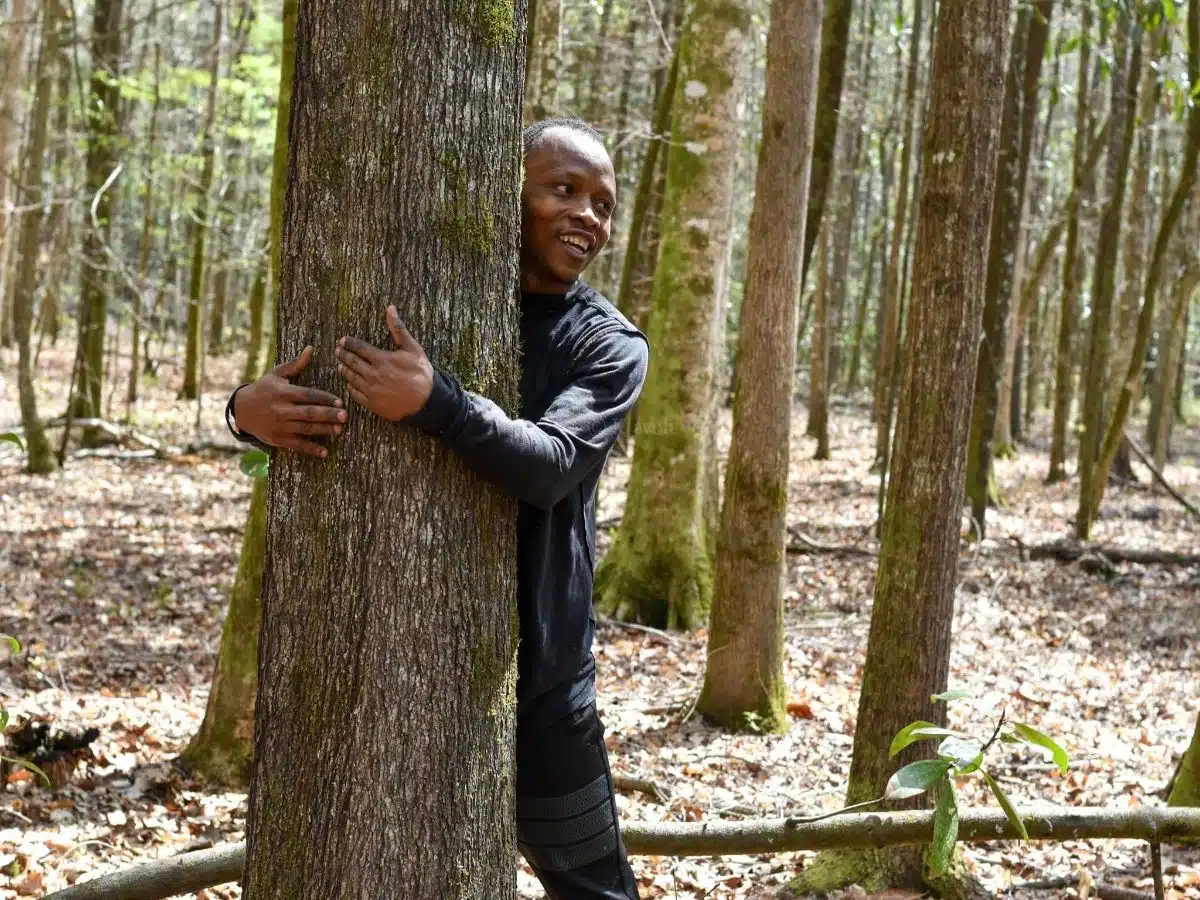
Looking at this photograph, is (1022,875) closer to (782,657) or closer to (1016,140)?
(782,657)

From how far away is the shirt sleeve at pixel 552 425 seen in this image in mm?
2238

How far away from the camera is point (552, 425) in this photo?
8.06ft

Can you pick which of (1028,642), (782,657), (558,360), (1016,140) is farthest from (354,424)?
(1016,140)

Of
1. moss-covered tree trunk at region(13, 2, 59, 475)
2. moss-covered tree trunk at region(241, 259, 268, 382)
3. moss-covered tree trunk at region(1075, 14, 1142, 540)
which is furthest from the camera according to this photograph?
moss-covered tree trunk at region(241, 259, 268, 382)

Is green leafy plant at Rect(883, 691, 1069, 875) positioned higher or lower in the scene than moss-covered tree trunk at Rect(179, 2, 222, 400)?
lower

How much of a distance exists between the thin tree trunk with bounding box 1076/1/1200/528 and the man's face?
729 cm

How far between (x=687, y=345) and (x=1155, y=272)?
192 inches

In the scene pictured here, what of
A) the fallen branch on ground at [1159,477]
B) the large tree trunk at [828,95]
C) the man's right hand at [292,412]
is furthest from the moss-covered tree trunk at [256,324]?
the man's right hand at [292,412]

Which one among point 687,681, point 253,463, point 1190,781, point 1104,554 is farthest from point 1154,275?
point 253,463

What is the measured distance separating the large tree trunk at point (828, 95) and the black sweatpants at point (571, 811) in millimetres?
6137

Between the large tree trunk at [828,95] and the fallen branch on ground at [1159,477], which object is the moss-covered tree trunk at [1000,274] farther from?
the large tree trunk at [828,95]

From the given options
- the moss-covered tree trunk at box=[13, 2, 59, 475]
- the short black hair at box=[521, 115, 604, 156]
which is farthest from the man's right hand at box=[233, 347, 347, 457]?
the moss-covered tree trunk at box=[13, 2, 59, 475]

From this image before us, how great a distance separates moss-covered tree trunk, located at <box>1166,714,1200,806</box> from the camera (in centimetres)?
443

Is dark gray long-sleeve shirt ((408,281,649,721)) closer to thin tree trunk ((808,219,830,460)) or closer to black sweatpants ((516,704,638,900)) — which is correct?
black sweatpants ((516,704,638,900))
